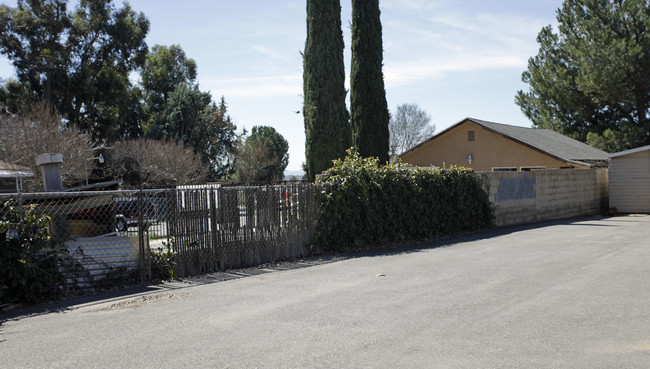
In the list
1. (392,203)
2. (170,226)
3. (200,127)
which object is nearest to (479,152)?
(392,203)

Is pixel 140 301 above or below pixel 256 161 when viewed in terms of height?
below

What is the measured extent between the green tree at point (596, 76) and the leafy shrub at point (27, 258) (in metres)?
31.7

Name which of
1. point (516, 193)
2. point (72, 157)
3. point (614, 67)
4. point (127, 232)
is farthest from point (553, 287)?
point (614, 67)

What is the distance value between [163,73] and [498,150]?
35904 mm

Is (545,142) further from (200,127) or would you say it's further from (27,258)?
(200,127)

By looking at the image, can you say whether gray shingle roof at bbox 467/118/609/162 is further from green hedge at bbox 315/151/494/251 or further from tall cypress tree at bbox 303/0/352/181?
tall cypress tree at bbox 303/0/352/181

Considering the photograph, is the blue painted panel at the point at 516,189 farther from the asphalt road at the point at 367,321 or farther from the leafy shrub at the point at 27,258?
the leafy shrub at the point at 27,258

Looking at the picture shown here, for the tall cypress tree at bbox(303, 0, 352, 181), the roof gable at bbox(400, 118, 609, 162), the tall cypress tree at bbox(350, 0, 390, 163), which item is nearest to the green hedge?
the tall cypress tree at bbox(303, 0, 352, 181)

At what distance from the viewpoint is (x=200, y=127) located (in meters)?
46.8

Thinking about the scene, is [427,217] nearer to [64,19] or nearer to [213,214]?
[213,214]

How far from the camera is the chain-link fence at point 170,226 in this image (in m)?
8.37

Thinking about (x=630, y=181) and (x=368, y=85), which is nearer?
(x=368, y=85)

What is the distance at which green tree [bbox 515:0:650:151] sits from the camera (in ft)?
101

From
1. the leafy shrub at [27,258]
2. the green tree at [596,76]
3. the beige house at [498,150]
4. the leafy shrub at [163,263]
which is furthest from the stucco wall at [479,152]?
the leafy shrub at [27,258]
